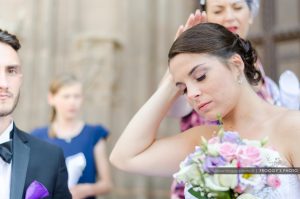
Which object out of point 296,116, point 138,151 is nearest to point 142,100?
point 138,151

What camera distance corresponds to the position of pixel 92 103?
446 cm

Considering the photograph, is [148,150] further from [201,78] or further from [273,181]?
[273,181]

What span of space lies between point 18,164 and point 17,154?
0.04 meters

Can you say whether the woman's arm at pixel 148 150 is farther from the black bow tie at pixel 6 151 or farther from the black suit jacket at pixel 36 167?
the black bow tie at pixel 6 151

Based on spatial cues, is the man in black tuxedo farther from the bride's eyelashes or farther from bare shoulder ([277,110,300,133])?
bare shoulder ([277,110,300,133])

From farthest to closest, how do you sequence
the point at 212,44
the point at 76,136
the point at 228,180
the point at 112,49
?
the point at 112,49
the point at 76,136
the point at 212,44
the point at 228,180

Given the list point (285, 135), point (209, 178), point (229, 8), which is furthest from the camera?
point (229, 8)

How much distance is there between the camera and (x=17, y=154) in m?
1.83

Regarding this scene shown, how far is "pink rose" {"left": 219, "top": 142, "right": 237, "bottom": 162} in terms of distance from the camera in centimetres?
137

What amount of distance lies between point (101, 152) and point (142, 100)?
1.41 metres

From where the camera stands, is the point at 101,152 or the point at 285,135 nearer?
the point at 285,135

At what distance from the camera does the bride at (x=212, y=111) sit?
1648 mm

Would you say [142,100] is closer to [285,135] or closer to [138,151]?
[138,151]

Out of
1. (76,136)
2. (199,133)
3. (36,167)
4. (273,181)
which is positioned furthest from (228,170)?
(76,136)
